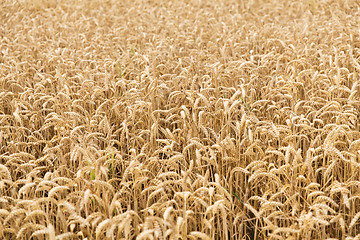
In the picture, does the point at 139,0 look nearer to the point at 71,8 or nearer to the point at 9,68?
the point at 71,8

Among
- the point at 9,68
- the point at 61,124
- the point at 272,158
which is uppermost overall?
the point at 9,68

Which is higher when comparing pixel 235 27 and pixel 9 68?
pixel 235 27

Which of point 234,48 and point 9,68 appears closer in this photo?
point 9,68

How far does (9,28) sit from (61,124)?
167 inches

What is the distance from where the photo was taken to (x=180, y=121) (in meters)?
2.81

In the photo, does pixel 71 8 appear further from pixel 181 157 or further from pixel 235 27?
pixel 181 157

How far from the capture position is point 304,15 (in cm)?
629

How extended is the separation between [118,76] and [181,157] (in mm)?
2127

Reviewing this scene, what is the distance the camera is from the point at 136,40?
17.0 ft

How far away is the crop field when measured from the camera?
1.91 meters

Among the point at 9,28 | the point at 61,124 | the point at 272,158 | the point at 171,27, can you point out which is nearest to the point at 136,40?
the point at 171,27

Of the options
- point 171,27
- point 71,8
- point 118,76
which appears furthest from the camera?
point 71,8

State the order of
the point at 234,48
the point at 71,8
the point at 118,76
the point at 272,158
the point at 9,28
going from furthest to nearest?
1. the point at 71,8
2. the point at 9,28
3. the point at 234,48
4. the point at 118,76
5. the point at 272,158

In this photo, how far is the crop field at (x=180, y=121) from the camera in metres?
1.91
